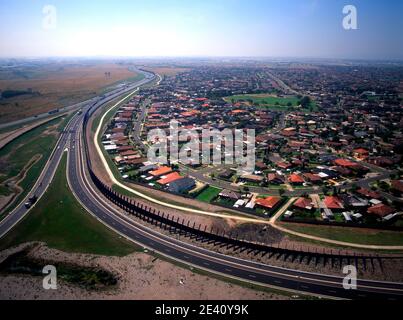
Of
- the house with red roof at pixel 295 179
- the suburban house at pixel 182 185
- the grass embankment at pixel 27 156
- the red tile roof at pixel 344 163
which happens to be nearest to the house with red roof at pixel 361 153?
the red tile roof at pixel 344 163

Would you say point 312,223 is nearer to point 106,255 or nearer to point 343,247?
point 343,247

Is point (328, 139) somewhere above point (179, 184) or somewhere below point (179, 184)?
above

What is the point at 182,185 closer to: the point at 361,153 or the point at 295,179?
the point at 295,179

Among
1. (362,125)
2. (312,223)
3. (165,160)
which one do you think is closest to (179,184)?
(165,160)

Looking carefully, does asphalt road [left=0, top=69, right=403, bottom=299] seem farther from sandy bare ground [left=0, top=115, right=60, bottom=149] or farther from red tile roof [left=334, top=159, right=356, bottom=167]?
sandy bare ground [left=0, top=115, right=60, bottom=149]

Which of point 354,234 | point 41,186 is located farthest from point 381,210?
point 41,186
